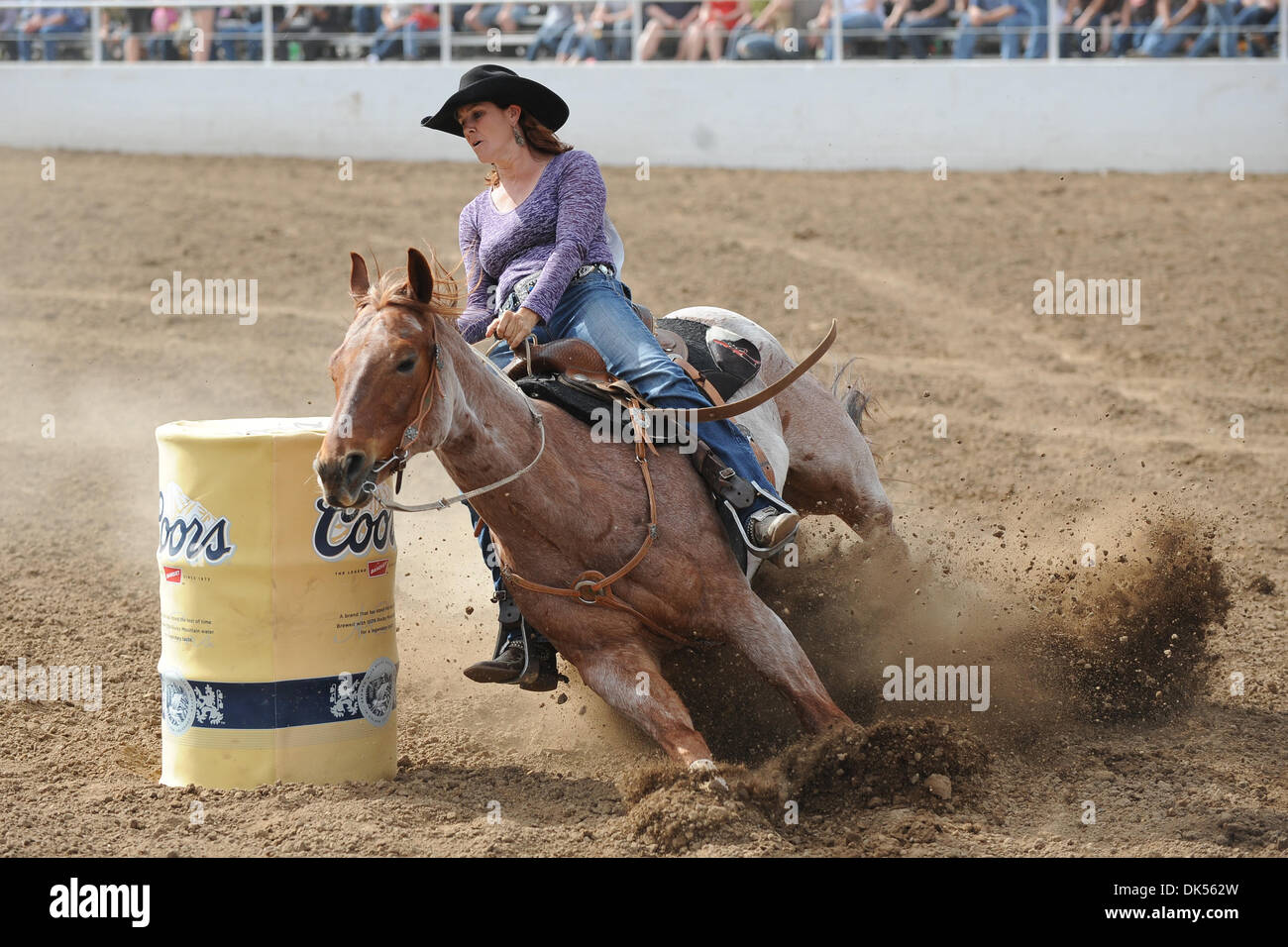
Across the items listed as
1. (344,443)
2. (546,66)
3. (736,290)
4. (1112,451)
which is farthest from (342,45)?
(344,443)

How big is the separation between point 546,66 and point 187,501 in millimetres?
13424

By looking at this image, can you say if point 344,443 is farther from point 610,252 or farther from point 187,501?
point 610,252

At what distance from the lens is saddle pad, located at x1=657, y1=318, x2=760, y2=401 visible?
18.1 feet

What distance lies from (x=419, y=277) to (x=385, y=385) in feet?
1.15

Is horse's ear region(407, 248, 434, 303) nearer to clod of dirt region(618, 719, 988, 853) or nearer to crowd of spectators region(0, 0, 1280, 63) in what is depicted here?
clod of dirt region(618, 719, 988, 853)

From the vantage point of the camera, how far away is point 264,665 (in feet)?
14.5

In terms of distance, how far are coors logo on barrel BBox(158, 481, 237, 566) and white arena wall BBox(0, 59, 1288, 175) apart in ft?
42.5

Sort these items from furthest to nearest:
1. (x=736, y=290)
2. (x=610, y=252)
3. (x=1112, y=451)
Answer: (x=736, y=290)
(x=1112, y=451)
(x=610, y=252)

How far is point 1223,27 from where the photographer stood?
1498 cm

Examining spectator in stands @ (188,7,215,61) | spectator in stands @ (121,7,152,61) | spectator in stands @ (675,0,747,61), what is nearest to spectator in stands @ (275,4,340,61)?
spectator in stands @ (188,7,215,61)

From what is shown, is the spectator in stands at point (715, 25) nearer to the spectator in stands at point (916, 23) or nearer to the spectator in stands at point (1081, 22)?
the spectator in stands at point (916, 23)

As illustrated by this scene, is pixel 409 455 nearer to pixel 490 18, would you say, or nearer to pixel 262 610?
pixel 262 610

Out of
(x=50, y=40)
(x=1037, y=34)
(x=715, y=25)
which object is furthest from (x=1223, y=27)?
(x=50, y=40)

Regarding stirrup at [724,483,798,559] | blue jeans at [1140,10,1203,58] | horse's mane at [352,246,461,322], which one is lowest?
stirrup at [724,483,798,559]
